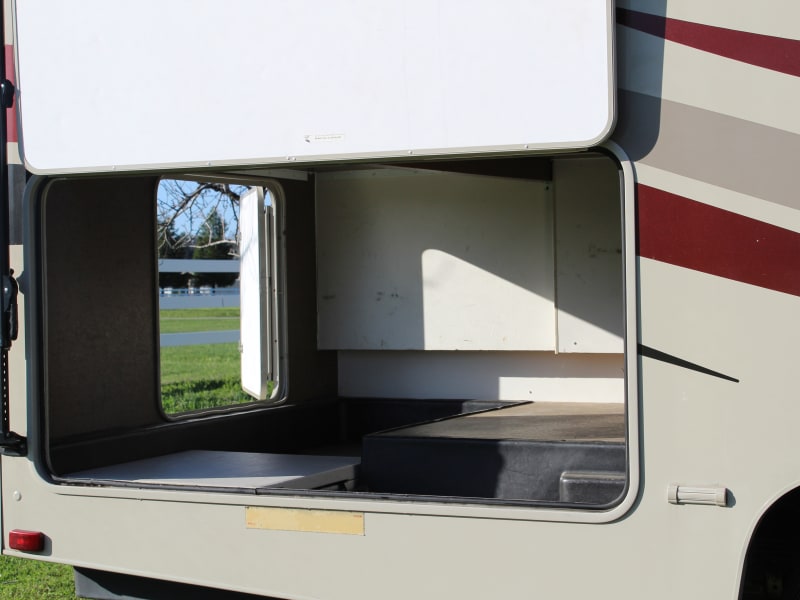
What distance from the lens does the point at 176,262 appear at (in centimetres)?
1508

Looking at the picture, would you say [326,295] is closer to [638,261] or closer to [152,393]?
[152,393]

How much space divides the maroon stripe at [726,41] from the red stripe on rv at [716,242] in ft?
1.37

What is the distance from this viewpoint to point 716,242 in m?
2.90

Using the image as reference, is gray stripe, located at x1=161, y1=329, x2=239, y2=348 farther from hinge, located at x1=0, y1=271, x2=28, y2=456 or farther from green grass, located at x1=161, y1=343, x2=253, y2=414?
hinge, located at x1=0, y1=271, x2=28, y2=456

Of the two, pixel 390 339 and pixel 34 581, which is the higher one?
pixel 390 339

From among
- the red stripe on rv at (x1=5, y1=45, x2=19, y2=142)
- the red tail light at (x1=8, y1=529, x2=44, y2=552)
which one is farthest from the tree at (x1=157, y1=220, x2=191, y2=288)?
the red tail light at (x1=8, y1=529, x2=44, y2=552)

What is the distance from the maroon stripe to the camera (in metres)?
2.85

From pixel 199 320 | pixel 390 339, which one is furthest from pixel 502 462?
pixel 199 320

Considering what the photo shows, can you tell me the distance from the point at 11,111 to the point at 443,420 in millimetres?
2192

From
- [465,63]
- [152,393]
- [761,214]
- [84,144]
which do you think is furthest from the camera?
[152,393]

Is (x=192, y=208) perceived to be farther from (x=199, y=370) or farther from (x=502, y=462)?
(x=502, y=462)

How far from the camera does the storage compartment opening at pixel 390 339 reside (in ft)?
12.9

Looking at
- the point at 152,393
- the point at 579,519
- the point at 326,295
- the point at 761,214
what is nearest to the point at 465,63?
the point at 761,214

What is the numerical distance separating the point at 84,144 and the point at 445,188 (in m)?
2.38
